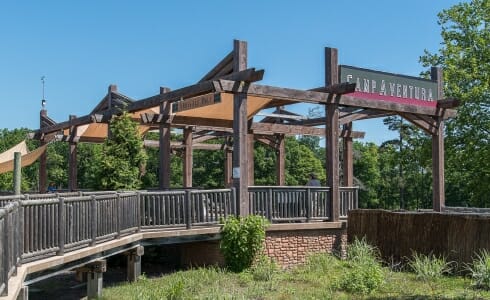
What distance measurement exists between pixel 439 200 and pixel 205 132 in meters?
9.94

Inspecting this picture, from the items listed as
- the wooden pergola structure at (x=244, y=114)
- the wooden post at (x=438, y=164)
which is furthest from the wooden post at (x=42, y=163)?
the wooden post at (x=438, y=164)

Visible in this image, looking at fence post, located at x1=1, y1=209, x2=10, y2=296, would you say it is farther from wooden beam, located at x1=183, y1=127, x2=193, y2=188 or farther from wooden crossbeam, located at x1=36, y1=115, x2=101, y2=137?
wooden beam, located at x1=183, y1=127, x2=193, y2=188

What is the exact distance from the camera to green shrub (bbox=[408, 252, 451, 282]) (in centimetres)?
1247

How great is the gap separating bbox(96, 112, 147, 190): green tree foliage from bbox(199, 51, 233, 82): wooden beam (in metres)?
2.30

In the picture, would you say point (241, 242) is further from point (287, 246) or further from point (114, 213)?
point (114, 213)

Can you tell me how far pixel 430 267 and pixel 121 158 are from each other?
7.60 m

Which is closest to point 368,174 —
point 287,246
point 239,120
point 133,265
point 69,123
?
point 69,123

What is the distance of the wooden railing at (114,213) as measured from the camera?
801 cm

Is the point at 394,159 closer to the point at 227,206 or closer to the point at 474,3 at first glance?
the point at 474,3

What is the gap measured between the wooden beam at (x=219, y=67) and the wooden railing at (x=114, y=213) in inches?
109

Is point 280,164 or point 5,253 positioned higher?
point 280,164

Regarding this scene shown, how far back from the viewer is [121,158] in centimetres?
1494

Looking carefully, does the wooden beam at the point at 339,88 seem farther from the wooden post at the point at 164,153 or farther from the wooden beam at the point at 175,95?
the wooden post at the point at 164,153

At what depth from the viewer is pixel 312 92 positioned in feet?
48.0
